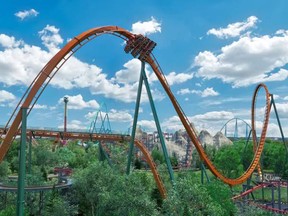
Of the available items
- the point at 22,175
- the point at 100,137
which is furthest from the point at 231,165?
the point at 22,175

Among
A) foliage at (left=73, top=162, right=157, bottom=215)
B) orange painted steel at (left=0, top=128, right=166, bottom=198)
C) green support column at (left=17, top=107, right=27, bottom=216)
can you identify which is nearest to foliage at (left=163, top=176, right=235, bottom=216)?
foliage at (left=73, top=162, right=157, bottom=215)

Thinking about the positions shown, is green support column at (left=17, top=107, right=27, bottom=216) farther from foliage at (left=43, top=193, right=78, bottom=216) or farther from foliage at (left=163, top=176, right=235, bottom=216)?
foliage at (left=43, top=193, right=78, bottom=216)

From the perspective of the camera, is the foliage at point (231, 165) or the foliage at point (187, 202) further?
the foliage at point (231, 165)

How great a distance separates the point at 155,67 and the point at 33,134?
40.0 ft

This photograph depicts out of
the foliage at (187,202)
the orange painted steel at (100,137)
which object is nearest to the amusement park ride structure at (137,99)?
the orange painted steel at (100,137)

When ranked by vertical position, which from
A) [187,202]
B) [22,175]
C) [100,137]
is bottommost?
[187,202]

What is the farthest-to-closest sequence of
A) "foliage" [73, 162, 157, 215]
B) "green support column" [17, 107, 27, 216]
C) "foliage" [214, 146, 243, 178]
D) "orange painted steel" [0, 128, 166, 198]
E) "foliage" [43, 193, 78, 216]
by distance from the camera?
"foliage" [214, 146, 243, 178]
"orange painted steel" [0, 128, 166, 198]
"foliage" [43, 193, 78, 216]
"foliage" [73, 162, 157, 215]
"green support column" [17, 107, 27, 216]

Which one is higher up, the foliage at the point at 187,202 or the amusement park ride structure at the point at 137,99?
the amusement park ride structure at the point at 137,99

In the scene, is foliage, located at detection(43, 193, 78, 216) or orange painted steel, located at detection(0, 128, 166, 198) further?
orange painted steel, located at detection(0, 128, 166, 198)

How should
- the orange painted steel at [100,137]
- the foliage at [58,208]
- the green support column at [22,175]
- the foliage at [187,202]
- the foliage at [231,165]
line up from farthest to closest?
1. the foliage at [231,165]
2. the orange painted steel at [100,137]
3. the foliage at [58,208]
4. the green support column at [22,175]
5. the foliage at [187,202]

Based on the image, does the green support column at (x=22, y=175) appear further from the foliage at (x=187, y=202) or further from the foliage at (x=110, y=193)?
the foliage at (x=187, y=202)

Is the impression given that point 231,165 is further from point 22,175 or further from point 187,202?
point 22,175

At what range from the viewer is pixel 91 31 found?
1906cm

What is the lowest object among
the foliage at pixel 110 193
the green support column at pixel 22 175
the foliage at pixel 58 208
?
the foliage at pixel 58 208
